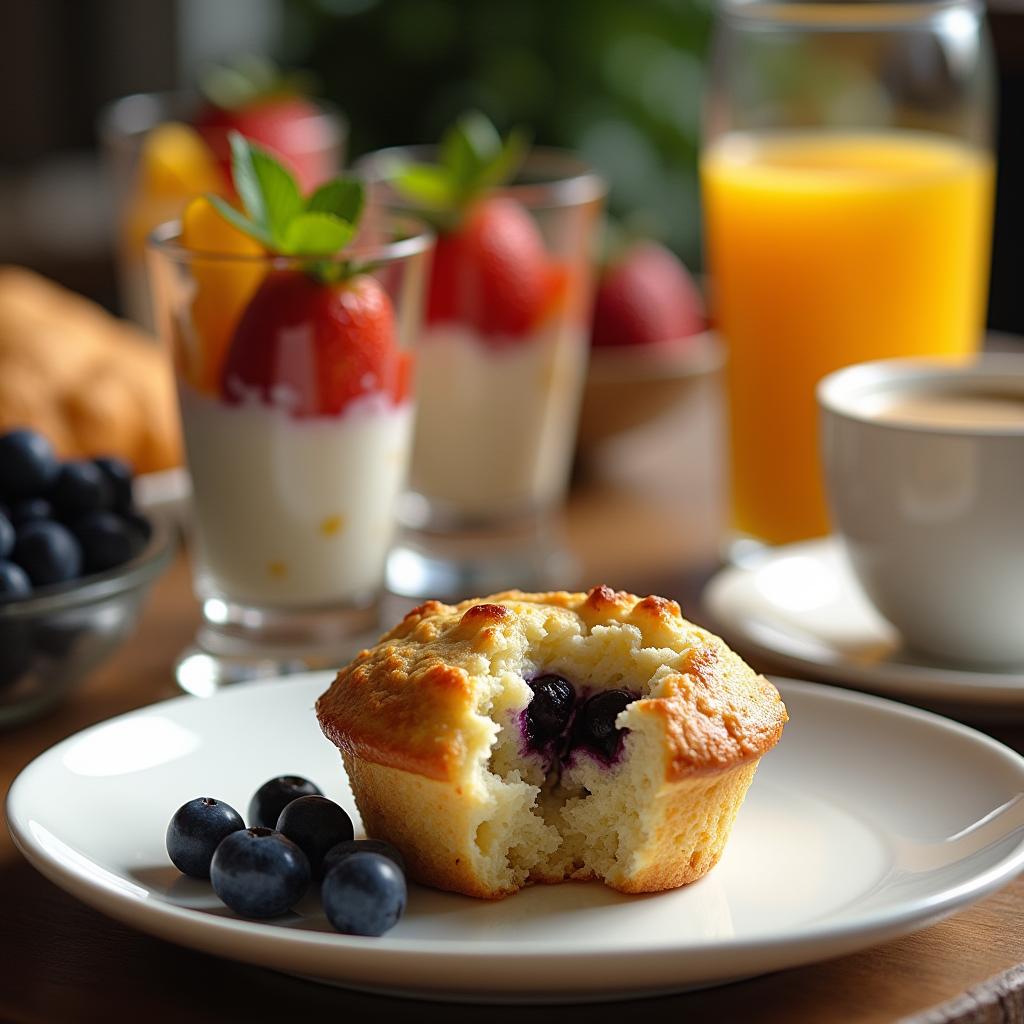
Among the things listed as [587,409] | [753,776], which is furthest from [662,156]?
[753,776]

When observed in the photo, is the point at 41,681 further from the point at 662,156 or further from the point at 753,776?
the point at 662,156

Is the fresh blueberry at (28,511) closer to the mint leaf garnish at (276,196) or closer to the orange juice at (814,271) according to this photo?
the mint leaf garnish at (276,196)

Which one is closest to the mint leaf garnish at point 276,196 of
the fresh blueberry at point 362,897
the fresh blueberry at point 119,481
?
the fresh blueberry at point 119,481

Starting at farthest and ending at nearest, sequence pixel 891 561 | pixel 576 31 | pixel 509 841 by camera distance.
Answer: pixel 576 31
pixel 891 561
pixel 509 841

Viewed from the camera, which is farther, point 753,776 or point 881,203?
point 881,203

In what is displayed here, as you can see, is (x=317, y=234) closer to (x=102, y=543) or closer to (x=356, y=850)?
(x=102, y=543)

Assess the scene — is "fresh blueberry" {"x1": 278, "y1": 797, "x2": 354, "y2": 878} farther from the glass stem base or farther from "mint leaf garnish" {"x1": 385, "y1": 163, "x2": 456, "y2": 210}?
"mint leaf garnish" {"x1": 385, "y1": 163, "x2": 456, "y2": 210}

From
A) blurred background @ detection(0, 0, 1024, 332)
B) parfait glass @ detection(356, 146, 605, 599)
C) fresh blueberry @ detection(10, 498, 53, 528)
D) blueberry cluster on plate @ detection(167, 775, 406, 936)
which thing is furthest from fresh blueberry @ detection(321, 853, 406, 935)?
blurred background @ detection(0, 0, 1024, 332)
